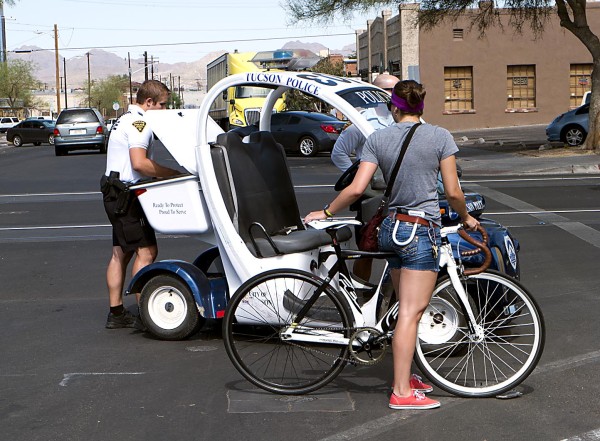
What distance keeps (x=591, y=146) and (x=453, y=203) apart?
21.4 meters

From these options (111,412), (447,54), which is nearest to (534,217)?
(111,412)

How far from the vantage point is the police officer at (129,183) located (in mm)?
7312

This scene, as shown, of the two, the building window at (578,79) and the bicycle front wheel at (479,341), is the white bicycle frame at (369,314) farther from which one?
the building window at (578,79)

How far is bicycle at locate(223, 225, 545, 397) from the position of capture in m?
5.54

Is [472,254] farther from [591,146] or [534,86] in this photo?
[534,86]

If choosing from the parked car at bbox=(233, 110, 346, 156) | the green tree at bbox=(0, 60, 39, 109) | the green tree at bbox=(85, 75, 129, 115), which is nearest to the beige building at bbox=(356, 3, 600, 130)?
the parked car at bbox=(233, 110, 346, 156)

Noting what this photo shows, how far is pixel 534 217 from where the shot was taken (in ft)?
45.3

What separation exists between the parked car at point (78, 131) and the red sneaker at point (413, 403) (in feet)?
108

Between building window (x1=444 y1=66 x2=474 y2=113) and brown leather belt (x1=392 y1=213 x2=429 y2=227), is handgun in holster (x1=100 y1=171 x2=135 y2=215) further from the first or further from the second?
building window (x1=444 y1=66 x2=474 y2=113)

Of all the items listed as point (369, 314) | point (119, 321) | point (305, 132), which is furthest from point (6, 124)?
point (369, 314)

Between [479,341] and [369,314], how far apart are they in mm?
773

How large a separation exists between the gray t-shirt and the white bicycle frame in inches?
9.1

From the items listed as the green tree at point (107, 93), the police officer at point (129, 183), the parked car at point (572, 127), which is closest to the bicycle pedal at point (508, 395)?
the police officer at point (129, 183)

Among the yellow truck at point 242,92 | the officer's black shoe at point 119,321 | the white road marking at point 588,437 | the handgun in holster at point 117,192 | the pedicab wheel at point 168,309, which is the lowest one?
the white road marking at point 588,437
